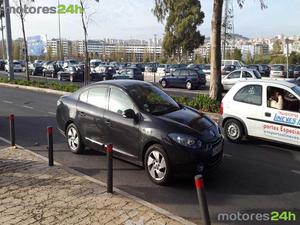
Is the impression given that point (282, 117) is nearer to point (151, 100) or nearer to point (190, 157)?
point (151, 100)

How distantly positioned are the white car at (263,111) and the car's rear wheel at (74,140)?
3.63 metres

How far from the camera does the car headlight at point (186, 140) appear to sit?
5832 millimetres

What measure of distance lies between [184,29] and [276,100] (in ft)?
181

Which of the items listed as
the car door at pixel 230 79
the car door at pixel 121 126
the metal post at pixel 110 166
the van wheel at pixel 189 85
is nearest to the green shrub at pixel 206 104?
the car door at pixel 121 126

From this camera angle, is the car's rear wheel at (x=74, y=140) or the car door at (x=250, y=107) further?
the car door at (x=250, y=107)

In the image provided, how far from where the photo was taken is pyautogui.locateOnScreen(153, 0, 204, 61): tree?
6134cm

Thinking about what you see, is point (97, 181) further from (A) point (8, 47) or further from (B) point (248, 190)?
(A) point (8, 47)

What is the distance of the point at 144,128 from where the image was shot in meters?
6.25

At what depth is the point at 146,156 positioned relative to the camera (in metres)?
6.27

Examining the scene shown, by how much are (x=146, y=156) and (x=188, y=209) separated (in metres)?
1.37

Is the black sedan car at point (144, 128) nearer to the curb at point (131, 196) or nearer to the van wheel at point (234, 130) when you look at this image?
the curb at point (131, 196)

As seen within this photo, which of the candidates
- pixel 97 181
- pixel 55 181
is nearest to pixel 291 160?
pixel 97 181

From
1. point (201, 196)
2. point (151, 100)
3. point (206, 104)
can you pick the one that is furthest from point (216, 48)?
point (201, 196)

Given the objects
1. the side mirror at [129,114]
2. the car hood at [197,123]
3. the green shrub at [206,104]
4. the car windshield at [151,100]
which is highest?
the car windshield at [151,100]
